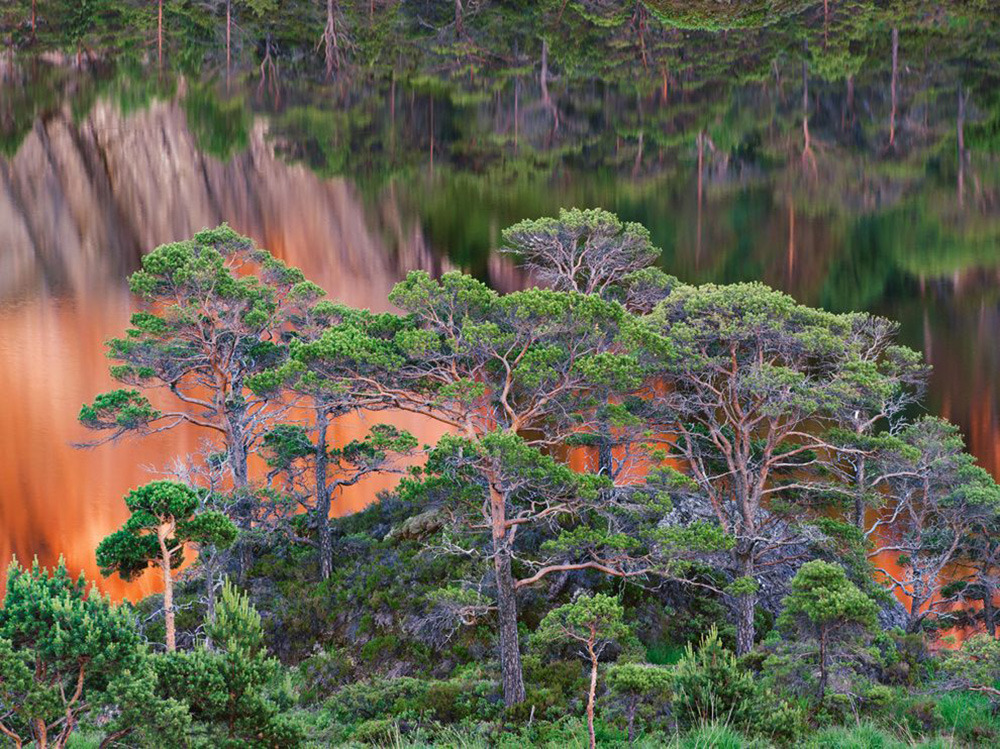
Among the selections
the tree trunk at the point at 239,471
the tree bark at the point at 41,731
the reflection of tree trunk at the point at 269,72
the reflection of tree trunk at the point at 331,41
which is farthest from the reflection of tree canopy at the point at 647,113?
the tree bark at the point at 41,731

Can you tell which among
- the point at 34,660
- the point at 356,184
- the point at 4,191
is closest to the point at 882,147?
the point at 356,184

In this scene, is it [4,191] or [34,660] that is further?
[4,191]

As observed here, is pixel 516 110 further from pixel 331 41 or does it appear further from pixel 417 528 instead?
pixel 417 528

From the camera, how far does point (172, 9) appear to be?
54219 millimetres

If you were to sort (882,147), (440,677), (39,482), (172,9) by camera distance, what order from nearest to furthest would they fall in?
(440,677) → (39,482) → (882,147) → (172,9)

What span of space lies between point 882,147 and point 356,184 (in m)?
20.1

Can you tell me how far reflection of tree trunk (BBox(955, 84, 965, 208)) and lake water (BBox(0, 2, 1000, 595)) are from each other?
0.49 ft

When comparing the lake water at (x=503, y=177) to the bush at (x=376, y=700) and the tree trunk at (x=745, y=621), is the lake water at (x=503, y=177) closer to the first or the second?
the bush at (x=376, y=700)

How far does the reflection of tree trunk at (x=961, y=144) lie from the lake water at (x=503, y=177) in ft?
0.49

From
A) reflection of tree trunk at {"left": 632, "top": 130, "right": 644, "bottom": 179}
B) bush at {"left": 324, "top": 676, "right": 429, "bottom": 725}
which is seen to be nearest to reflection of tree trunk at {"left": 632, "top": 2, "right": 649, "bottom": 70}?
reflection of tree trunk at {"left": 632, "top": 130, "right": 644, "bottom": 179}

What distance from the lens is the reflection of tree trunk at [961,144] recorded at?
119 ft

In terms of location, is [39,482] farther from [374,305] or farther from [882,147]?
[882,147]

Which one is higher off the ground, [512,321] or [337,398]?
[512,321]

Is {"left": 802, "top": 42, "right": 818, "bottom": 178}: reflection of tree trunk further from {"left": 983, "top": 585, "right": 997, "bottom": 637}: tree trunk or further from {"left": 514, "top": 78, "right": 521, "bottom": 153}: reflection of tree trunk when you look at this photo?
{"left": 983, "top": 585, "right": 997, "bottom": 637}: tree trunk
